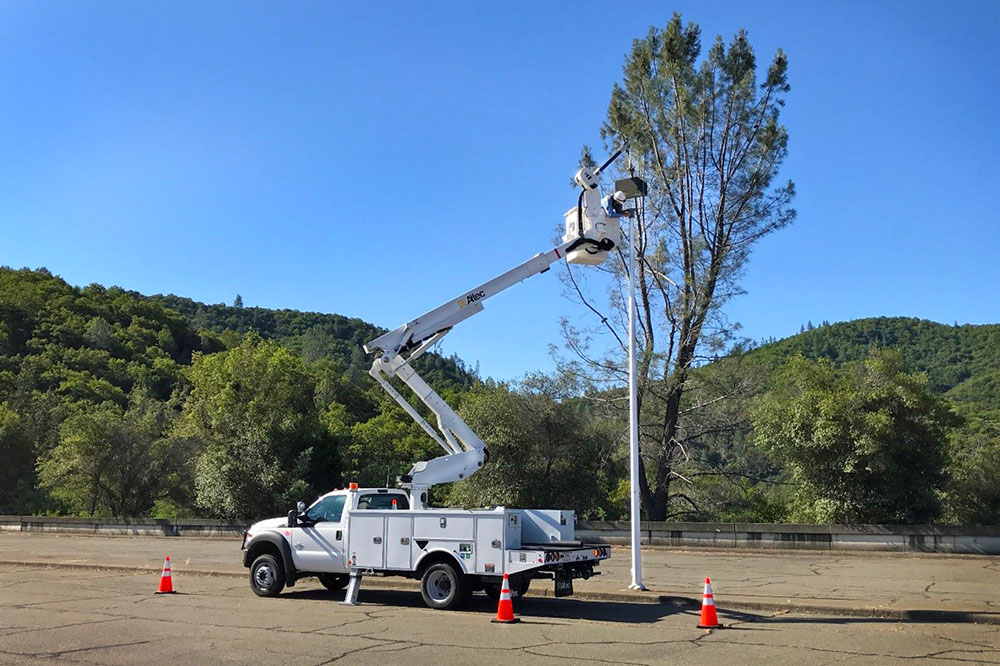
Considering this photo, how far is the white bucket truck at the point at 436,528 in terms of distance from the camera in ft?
41.3

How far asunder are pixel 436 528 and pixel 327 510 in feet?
8.61

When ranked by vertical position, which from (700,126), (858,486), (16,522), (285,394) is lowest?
(16,522)

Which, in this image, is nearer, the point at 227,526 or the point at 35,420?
the point at 227,526

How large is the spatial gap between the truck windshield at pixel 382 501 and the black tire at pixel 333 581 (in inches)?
68.8

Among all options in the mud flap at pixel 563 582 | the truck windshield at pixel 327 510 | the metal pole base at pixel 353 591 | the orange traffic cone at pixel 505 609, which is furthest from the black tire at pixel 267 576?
the mud flap at pixel 563 582

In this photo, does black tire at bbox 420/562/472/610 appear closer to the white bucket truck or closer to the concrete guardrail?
the white bucket truck

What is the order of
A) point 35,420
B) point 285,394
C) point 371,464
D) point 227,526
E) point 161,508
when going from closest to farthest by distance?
point 227,526
point 285,394
point 161,508
point 371,464
point 35,420

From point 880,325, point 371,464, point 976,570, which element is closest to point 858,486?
point 976,570

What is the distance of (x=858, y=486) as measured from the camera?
23328 mm

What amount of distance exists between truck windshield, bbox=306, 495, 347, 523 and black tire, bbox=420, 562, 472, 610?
213 cm

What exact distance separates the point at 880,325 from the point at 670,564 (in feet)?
285

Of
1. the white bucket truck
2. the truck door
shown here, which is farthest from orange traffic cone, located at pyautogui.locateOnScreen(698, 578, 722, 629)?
the truck door

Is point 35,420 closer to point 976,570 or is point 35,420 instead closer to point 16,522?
point 16,522

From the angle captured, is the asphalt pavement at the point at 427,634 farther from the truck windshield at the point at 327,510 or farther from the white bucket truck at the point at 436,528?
the truck windshield at the point at 327,510
